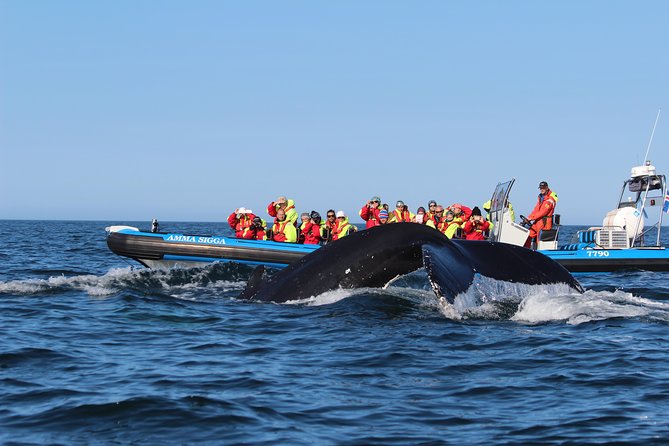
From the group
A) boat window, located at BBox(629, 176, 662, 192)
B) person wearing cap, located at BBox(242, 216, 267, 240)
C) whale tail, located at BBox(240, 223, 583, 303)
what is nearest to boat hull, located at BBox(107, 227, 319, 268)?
person wearing cap, located at BBox(242, 216, 267, 240)

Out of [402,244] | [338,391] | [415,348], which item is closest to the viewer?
[338,391]

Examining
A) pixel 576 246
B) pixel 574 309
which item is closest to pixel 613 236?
pixel 576 246

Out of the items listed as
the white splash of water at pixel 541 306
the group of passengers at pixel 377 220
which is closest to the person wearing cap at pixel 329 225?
the group of passengers at pixel 377 220

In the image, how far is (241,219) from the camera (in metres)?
24.8

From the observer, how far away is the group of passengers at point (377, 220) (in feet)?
69.7

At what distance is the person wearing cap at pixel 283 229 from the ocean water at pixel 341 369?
9093 mm

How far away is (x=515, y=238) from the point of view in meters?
20.7

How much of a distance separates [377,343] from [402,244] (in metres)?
1.32

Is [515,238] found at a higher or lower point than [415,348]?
higher

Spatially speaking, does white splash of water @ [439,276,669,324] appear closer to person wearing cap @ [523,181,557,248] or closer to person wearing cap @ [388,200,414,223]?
person wearing cap @ [523,181,557,248]

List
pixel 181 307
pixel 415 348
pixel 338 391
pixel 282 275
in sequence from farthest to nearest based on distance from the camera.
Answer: pixel 181 307, pixel 282 275, pixel 415 348, pixel 338 391

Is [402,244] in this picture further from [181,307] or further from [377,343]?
[181,307]

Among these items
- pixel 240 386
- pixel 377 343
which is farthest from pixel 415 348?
pixel 240 386

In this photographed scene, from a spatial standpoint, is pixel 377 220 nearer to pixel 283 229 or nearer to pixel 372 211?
pixel 372 211
